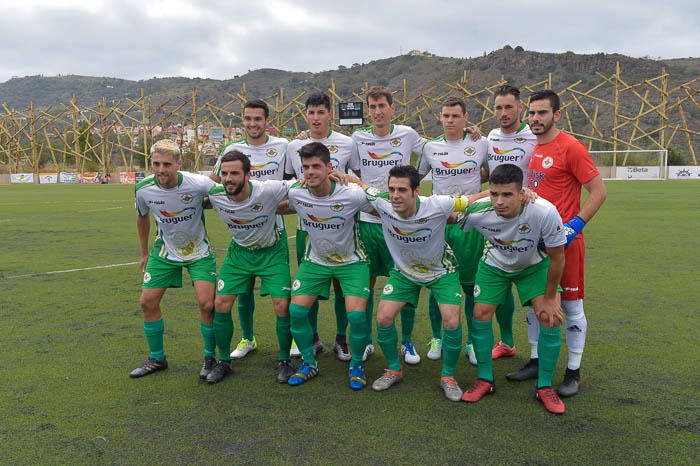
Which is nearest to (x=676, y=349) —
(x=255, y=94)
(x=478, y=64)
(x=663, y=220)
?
(x=663, y=220)

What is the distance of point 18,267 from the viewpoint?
9.20 m

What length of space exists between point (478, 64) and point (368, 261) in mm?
100458

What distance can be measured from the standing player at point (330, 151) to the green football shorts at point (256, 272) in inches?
17.3

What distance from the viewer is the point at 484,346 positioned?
13.9 ft

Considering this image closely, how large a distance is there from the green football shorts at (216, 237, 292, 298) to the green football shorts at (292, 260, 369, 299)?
14cm

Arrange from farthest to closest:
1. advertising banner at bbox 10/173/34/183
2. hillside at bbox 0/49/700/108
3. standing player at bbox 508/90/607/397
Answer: hillside at bbox 0/49/700/108
advertising banner at bbox 10/173/34/183
standing player at bbox 508/90/607/397

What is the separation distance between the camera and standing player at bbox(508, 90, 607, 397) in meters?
4.11

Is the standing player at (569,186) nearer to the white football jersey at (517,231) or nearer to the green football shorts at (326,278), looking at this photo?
the white football jersey at (517,231)

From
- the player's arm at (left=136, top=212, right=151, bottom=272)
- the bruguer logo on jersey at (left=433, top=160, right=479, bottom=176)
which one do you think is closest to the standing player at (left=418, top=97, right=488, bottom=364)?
the bruguer logo on jersey at (left=433, top=160, right=479, bottom=176)

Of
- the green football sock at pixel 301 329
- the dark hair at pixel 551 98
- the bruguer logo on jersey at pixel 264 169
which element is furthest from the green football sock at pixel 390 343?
the dark hair at pixel 551 98

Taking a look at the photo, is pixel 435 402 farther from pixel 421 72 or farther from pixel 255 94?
pixel 255 94

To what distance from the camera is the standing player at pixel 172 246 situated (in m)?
4.67

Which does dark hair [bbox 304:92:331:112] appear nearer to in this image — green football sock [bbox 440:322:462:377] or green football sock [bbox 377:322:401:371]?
green football sock [bbox 377:322:401:371]

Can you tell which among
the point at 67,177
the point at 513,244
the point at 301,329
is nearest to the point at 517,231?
the point at 513,244
